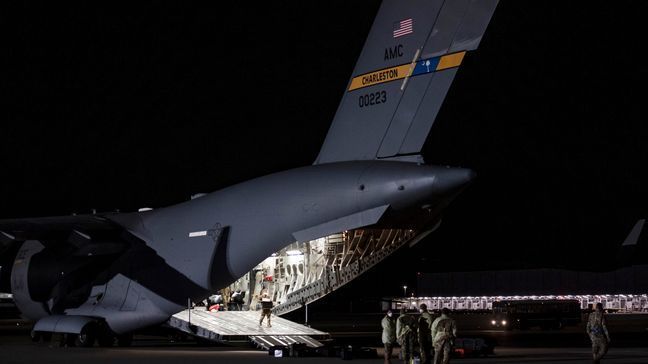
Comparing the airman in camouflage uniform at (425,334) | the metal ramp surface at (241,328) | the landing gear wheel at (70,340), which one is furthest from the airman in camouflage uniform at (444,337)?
the landing gear wheel at (70,340)

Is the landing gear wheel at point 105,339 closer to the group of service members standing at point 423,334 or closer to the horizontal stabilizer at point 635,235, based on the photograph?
the group of service members standing at point 423,334

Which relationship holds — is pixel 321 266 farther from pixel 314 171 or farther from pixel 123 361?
pixel 123 361

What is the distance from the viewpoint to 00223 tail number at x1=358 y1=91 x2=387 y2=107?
22.3 m

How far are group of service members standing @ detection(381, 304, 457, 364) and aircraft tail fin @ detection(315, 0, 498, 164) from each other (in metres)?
4.65

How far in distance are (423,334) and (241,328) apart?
7688mm

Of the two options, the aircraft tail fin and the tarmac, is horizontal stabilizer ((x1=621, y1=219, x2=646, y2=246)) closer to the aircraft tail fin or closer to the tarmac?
the tarmac

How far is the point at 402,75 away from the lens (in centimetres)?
2200

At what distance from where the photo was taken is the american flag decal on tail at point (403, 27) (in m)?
22.0

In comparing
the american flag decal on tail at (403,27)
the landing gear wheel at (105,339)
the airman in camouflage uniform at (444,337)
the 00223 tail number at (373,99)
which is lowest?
the airman in camouflage uniform at (444,337)

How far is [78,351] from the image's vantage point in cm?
2377

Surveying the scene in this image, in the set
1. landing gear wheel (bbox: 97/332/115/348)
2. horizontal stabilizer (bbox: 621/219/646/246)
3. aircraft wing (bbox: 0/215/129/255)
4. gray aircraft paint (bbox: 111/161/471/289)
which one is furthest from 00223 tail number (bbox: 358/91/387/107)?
horizontal stabilizer (bbox: 621/219/646/246)

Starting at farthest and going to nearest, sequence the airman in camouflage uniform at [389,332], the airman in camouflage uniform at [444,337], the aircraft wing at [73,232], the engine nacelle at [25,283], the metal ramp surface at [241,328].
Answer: the engine nacelle at [25,283] → the aircraft wing at [73,232] → the metal ramp surface at [241,328] → the airman in camouflage uniform at [389,332] → the airman in camouflage uniform at [444,337]

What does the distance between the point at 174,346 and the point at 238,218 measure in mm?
4852

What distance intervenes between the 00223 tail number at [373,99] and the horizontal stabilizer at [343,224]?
9.20ft
